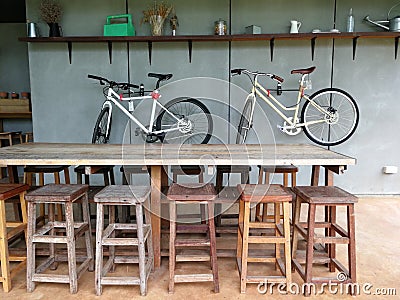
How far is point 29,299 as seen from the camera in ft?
6.93

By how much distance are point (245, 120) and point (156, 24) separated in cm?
163

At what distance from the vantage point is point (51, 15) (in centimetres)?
424

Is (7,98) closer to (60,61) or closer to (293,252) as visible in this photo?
(60,61)

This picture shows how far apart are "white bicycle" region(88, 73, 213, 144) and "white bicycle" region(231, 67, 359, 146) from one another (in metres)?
0.53

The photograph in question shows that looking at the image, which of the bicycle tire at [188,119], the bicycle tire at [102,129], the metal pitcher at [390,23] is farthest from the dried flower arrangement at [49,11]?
the metal pitcher at [390,23]

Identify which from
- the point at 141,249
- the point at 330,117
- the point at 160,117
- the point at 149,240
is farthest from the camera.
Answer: the point at 160,117

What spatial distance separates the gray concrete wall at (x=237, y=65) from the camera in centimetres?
434

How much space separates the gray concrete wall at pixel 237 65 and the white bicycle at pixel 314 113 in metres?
0.16

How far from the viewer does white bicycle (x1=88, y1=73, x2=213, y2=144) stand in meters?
4.14

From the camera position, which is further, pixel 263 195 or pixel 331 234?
pixel 331 234

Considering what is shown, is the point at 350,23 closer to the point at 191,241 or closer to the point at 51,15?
the point at 191,241

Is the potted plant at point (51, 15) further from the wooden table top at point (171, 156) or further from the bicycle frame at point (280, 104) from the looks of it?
the bicycle frame at point (280, 104)

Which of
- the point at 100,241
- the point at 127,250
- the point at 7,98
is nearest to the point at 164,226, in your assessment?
the point at 127,250

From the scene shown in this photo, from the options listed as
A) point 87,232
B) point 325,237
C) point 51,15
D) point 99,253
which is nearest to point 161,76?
point 51,15
